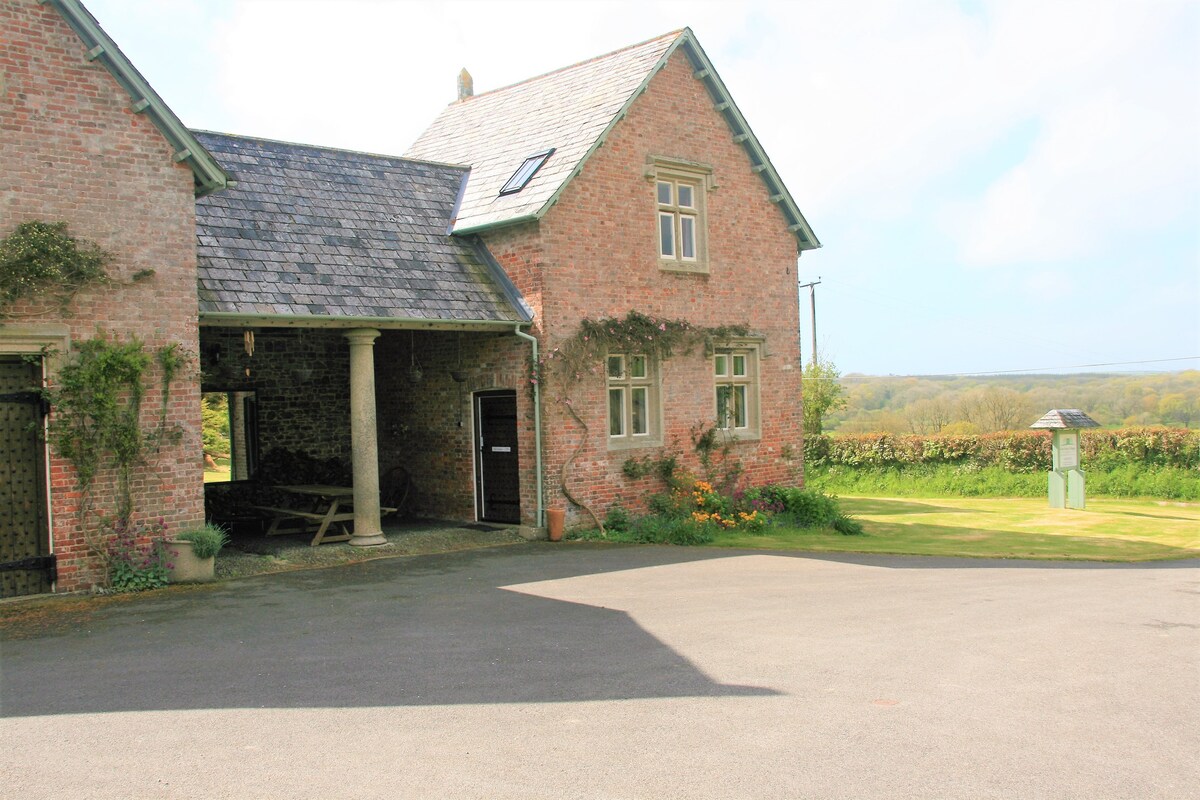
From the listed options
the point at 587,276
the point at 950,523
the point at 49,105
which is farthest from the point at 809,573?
the point at 49,105

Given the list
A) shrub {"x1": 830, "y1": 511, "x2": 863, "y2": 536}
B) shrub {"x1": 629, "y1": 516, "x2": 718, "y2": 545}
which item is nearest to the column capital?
shrub {"x1": 629, "y1": 516, "x2": 718, "y2": 545}

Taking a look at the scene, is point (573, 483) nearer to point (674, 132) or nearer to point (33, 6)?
point (674, 132)

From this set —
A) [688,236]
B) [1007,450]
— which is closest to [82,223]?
[688,236]

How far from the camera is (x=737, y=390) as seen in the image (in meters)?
18.8

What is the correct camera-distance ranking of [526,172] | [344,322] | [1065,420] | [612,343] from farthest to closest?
[1065,420]
[526,172]
[612,343]
[344,322]

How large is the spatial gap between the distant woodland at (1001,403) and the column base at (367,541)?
24.1 m

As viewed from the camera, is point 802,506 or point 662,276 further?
point 802,506

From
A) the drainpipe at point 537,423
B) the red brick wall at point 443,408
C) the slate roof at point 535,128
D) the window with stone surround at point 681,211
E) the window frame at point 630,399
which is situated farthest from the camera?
the window with stone surround at point 681,211

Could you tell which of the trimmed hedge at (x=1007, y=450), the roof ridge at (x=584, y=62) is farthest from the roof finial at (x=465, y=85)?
the trimmed hedge at (x=1007, y=450)

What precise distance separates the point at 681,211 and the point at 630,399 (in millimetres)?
3520

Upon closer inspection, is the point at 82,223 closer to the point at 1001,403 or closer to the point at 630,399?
the point at 630,399

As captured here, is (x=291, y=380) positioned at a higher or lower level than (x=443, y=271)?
lower

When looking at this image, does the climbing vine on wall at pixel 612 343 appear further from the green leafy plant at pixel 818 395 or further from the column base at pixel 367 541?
the green leafy plant at pixel 818 395

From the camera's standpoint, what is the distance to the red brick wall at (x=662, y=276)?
50.9 ft
